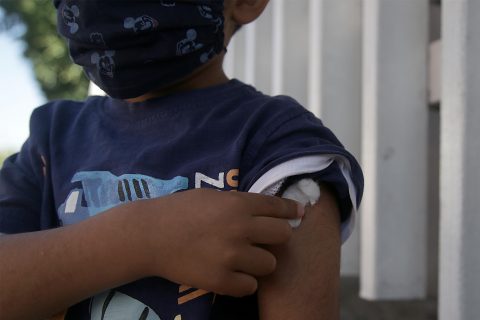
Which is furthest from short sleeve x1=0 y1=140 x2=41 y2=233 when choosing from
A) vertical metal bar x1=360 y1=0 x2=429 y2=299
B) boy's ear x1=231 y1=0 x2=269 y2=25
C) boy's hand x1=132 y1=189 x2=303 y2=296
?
vertical metal bar x1=360 y1=0 x2=429 y2=299

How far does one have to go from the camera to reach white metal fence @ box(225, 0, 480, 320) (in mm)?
1293

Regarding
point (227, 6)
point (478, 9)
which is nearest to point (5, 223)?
point (227, 6)

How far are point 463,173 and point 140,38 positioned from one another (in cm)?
69

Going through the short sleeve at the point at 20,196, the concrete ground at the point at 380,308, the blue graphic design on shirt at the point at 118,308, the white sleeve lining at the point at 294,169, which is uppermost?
the white sleeve lining at the point at 294,169

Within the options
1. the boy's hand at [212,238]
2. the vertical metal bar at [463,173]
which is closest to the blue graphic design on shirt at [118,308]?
the boy's hand at [212,238]

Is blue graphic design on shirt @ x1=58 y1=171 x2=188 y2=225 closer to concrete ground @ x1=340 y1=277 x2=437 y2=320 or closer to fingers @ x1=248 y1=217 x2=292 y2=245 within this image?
fingers @ x1=248 y1=217 x2=292 y2=245

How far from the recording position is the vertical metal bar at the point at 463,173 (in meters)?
1.28

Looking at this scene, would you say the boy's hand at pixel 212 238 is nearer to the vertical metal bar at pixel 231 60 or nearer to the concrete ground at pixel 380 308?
the concrete ground at pixel 380 308

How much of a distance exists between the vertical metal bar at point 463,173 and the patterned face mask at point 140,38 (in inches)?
20.4

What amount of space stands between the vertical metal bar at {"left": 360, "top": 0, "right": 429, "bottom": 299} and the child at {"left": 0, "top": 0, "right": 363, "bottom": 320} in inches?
26.1

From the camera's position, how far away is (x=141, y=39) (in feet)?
3.41

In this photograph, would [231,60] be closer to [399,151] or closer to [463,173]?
[399,151]

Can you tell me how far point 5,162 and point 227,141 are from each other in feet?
1.53

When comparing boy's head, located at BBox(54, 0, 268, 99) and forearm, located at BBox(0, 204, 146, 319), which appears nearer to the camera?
forearm, located at BBox(0, 204, 146, 319)
